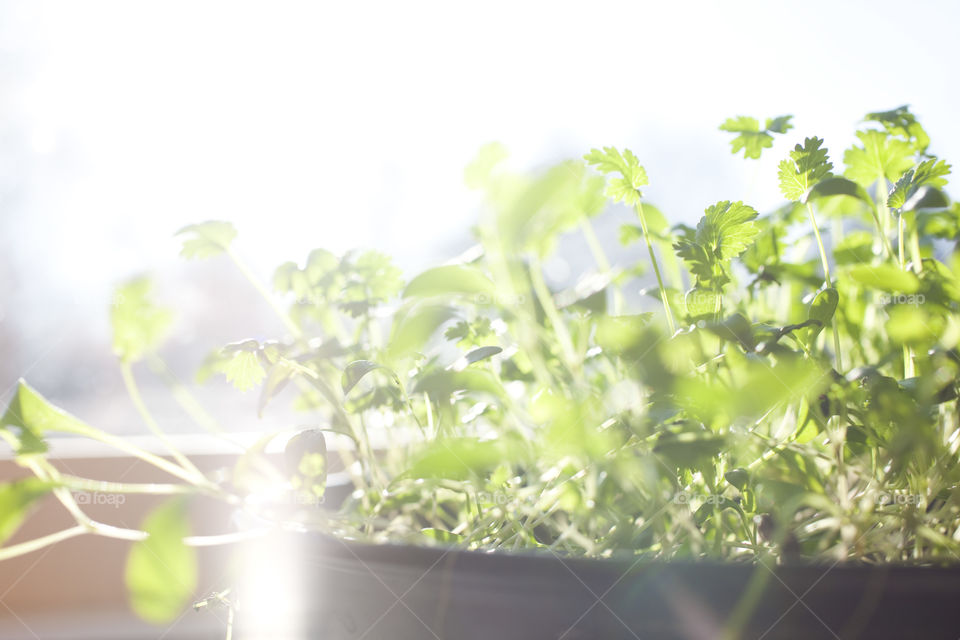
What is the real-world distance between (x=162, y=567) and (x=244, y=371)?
0.66 feet

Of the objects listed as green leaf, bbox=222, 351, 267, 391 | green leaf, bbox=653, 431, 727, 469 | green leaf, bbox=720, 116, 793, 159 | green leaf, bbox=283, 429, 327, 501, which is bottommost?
green leaf, bbox=653, 431, 727, 469

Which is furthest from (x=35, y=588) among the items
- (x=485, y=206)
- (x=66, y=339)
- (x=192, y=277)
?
(x=485, y=206)

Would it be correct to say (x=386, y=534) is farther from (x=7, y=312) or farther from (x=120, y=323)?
(x=7, y=312)

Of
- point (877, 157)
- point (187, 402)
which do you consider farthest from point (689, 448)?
point (187, 402)

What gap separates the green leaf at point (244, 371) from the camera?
1.56ft

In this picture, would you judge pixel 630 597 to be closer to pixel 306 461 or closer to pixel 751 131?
pixel 306 461

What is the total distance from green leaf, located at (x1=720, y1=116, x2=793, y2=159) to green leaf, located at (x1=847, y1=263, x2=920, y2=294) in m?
0.15

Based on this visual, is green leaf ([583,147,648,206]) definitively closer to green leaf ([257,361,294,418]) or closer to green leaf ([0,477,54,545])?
green leaf ([257,361,294,418])

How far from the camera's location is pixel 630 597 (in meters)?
0.25

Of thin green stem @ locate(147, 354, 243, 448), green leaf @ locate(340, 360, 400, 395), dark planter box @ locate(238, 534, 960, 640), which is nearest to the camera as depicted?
dark planter box @ locate(238, 534, 960, 640)

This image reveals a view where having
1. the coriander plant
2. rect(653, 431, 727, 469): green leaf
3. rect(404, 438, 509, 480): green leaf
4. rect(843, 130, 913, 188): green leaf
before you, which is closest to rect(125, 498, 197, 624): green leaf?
the coriander plant

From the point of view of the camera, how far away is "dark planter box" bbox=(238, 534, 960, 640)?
24 cm

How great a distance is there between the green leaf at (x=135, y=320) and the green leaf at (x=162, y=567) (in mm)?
159

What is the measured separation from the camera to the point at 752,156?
439 millimetres
